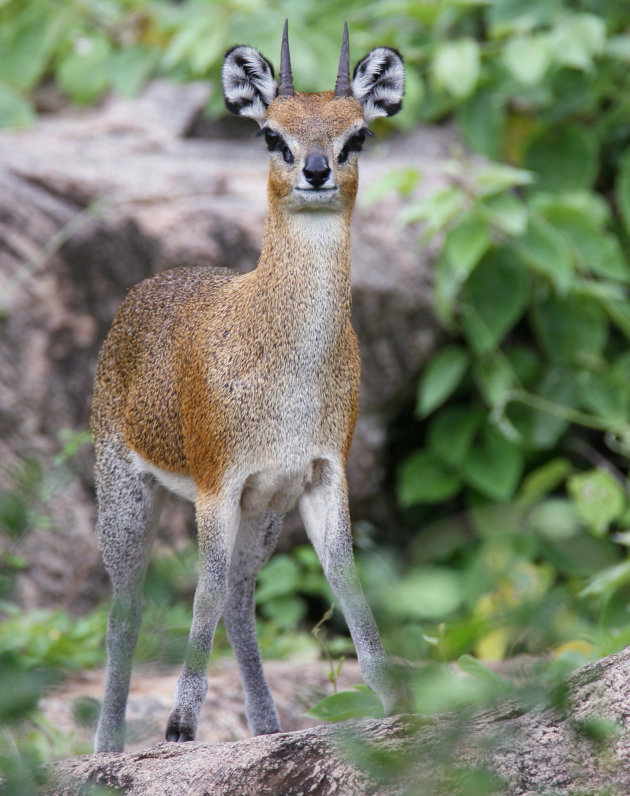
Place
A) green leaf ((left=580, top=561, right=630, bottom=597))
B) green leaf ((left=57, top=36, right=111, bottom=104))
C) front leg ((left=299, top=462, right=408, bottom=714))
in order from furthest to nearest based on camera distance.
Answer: green leaf ((left=57, top=36, right=111, bottom=104)), green leaf ((left=580, top=561, right=630, bottom=597)), front leg ((left=299, top=462, right=408, bottom=714))

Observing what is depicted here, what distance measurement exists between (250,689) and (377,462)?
394 centimetres

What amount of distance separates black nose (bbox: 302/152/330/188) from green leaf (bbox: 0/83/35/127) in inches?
253

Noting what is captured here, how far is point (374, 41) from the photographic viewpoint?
917 centimetres

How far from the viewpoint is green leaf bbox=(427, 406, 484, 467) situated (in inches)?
A: 356

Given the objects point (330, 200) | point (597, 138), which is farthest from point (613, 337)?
point (330, 200)

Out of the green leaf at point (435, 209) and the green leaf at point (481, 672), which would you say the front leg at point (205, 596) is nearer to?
the green leaf at point (481, 672)

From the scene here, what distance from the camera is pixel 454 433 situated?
9133mm

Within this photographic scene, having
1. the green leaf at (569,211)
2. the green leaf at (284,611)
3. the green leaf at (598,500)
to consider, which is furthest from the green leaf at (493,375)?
the green leaf at (284,611)

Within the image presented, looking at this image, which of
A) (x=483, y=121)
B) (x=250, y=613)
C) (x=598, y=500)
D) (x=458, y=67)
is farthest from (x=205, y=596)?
(x=483, y=121)

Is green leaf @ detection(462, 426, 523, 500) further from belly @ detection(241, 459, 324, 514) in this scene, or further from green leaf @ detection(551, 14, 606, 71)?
belly @ detection(241, 459, 324, 514)

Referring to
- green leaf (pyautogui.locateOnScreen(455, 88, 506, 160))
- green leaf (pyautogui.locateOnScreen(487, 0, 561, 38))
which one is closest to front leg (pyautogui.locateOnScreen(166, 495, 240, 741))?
green leaf (pyautogui.locateOnScreen(455, 88, 506, 160))

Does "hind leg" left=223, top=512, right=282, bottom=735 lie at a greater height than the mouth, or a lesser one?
lesser

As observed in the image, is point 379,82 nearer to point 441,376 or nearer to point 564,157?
point 441,376

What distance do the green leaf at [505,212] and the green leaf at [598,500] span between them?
188 centimetres
